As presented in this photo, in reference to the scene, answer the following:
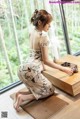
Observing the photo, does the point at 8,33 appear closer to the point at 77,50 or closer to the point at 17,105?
the point at 17,105

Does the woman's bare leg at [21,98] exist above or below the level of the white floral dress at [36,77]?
below

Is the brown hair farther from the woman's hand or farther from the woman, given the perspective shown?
the woman's hand

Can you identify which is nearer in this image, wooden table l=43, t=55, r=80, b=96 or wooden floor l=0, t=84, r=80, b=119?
wooden floor l=0, t=84, r=80, b=119

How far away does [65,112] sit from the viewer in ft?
7.14

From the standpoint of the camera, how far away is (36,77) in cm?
238

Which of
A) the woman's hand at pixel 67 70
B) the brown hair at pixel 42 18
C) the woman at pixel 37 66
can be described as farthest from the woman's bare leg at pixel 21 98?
the brown hair at pixel 42 18

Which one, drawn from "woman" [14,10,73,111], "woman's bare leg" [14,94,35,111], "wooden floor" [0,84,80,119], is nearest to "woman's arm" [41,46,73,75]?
"woman" [14,10,73,111]

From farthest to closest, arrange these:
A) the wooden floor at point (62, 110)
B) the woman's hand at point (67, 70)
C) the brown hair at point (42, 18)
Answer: the woman's hand at point (67, 70) < the brown hair at point (42, 18) < the wooden floor at point (62, 110)

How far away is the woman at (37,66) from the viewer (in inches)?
92.7

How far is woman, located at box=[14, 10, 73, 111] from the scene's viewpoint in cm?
235

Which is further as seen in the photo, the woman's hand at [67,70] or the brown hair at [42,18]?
the woman's hand at [67,70]

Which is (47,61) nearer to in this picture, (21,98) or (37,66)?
(37,66)

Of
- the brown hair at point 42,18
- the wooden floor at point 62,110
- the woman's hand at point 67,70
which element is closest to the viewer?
the wooden floor at point 62,110

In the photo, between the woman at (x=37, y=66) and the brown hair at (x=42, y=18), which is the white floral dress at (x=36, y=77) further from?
the brown hair at (x=42, y=18)
